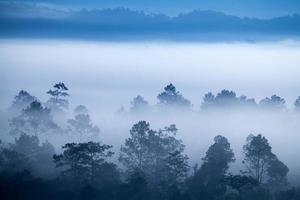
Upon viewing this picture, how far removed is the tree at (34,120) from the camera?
4279 inches

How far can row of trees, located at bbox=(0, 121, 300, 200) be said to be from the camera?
74.3 meters

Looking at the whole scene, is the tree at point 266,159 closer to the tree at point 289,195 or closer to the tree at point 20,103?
the tree at point 289,195

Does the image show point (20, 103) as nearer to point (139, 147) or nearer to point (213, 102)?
point (213, 102)

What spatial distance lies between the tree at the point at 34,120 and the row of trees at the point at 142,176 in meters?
21.1

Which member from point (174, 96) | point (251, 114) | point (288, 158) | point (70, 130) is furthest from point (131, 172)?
point (251, 114)

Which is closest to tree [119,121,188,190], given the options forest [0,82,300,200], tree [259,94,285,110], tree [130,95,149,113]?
forest [0,82,300,200]

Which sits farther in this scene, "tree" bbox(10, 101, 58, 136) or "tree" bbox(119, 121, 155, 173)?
"tree" bbox(10, 101, 58, 136)

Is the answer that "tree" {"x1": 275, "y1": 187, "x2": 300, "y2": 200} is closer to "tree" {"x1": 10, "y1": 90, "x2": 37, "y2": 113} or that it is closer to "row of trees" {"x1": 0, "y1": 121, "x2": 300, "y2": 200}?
"row of trees" {"x1": 0, "y1": 121, "x2": 300, "y2": 200}

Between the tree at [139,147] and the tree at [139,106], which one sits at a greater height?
the tree at [139,106]

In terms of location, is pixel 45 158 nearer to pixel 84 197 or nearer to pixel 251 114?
pixel 84 197

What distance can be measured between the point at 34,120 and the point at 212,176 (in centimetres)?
4238

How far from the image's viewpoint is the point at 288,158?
11356cm

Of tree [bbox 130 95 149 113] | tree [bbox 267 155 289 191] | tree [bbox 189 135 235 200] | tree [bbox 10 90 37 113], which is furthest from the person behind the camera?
tree [bbox 130 95 149 113]

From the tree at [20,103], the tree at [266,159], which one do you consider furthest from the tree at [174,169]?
the tree at [20,103]
